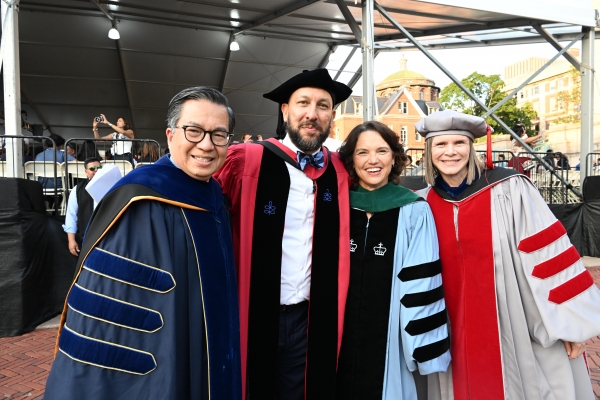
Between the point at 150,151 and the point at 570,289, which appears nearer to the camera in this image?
the point at 570,289

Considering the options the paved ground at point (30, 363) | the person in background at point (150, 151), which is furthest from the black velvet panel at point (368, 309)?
the person in background at point (150, 151)

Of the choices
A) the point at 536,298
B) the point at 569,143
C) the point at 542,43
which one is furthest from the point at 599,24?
the point at 569,143

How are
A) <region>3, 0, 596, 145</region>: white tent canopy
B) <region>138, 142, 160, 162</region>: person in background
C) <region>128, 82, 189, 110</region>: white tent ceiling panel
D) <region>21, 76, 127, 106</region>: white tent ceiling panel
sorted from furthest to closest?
1. <region>128, 82, 189, 110</region>: white tent ceiling panel
2. <region>21, 76, 127, 106</region>: white tent ceiling panel
3. <region>3, 0, 596, 145</region>: white tent canopy
4. <region>138, 142, 160, 162</region>: person in background

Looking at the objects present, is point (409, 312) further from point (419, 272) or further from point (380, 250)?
point (380, 250)

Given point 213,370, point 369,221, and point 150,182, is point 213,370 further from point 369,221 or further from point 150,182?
point 369,221

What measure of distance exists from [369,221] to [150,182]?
119 centimetres

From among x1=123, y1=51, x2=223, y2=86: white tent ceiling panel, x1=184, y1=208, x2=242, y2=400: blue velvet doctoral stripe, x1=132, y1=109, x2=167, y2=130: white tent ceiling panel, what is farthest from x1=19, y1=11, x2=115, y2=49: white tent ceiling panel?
x1=184, y1=208, x2=242, y2=400: blue velvet doctoral stripe

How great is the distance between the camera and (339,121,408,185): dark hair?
94.9 inches

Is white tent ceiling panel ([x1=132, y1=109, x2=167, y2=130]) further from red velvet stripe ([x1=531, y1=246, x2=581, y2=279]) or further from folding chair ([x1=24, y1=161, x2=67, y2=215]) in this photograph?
red velvet stripe ([x1=531, y1=246, x2=581, y2=279])

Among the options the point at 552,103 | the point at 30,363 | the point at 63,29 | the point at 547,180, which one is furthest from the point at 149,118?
the point at 552,103

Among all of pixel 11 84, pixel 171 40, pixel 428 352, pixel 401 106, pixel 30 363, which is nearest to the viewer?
pixel 428 352

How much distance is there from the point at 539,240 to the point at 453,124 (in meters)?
0.77

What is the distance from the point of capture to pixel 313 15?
9.62m

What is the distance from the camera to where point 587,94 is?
926cm
